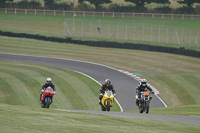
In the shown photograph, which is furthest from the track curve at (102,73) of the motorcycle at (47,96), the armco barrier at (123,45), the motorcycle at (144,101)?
the armco barrier at (123,45)

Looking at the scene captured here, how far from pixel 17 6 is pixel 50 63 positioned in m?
51.9

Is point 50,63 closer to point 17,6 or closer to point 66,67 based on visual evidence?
point 66,67

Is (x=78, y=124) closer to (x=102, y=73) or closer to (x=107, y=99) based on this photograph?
(x=107, y=99)

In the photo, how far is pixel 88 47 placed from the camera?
2276 inches

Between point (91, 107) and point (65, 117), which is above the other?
point (65, 117)

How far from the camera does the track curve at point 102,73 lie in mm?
32453

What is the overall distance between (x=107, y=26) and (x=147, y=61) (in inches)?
1214

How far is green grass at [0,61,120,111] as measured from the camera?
1193 inches

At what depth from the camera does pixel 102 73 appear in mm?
40594

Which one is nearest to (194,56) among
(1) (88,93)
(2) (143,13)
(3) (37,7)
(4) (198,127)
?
(1) (88,93)

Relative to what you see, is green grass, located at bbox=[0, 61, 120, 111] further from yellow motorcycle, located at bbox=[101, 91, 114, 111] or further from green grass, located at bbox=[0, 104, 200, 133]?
green grass, located at bbox=[0, 104, 200, 133]

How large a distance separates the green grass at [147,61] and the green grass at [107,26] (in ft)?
27.7

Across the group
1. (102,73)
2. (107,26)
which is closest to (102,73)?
(102,73)

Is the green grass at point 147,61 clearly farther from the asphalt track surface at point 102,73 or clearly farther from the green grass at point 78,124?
the green grass at point 78,124
